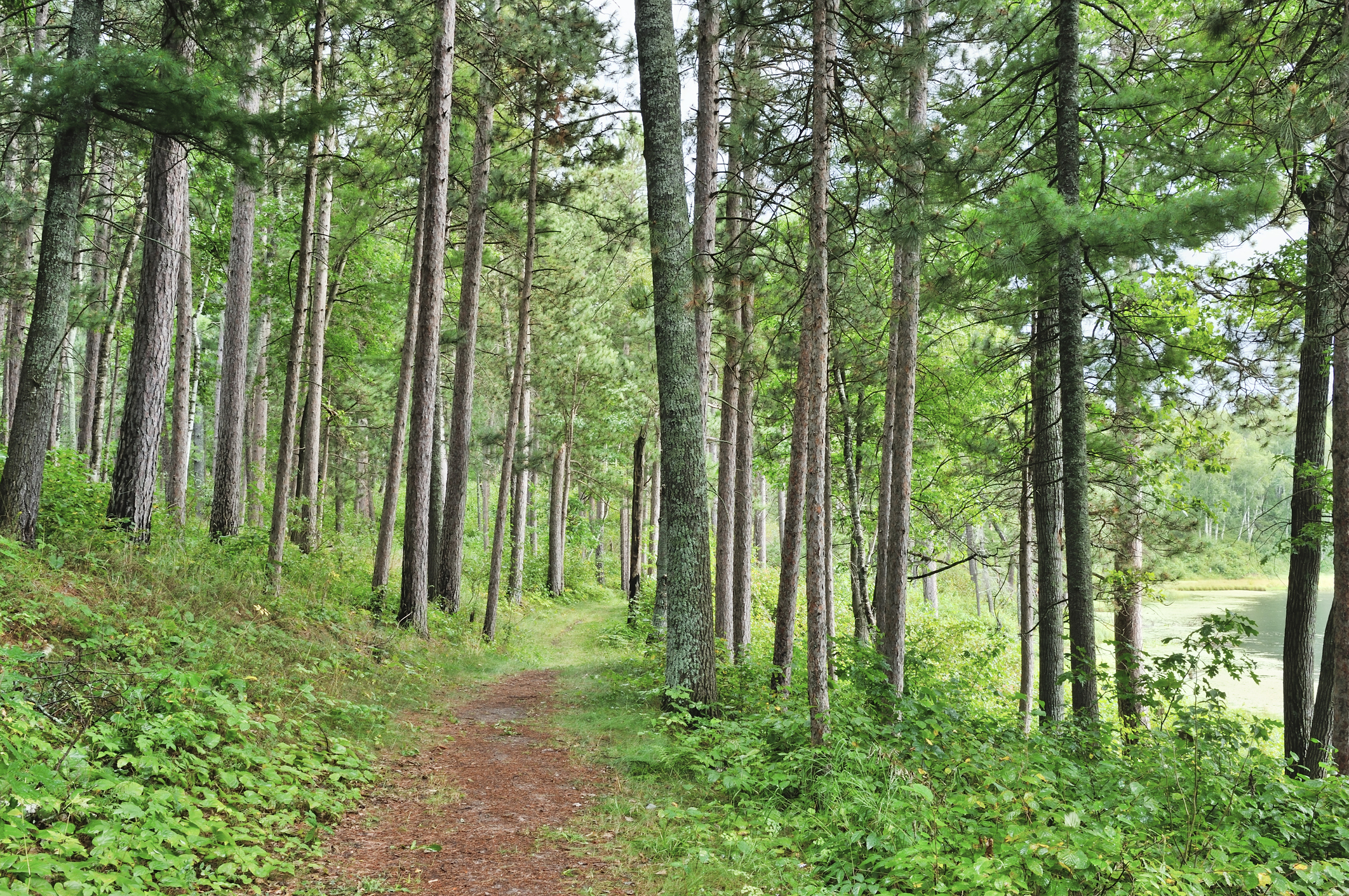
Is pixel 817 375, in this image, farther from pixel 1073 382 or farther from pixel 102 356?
pixel 102 356

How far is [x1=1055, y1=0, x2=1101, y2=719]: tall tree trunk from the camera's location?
787 cm

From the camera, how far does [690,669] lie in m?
7.25

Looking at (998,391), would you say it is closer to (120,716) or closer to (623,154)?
(623,154)

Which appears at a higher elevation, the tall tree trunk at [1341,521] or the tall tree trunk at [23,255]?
the tall tree trunk at [23,255]

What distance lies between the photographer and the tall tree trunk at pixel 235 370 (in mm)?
10586

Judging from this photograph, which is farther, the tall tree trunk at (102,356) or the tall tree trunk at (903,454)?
the tall tree trunk at (102,356)

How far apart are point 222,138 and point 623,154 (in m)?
6.50

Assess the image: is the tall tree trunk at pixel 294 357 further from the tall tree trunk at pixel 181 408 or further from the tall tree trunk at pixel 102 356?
the tall tree trunk at pixel 102 356

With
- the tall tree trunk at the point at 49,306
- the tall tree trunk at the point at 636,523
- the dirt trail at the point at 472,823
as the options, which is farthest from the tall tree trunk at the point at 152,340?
the tall tree trunk at the point at 636,523

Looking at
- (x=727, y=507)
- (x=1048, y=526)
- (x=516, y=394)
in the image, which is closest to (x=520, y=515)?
→ (x=516, y=394)

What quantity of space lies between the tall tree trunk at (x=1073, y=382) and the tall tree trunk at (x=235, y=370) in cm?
1081

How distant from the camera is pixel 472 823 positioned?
4953mm

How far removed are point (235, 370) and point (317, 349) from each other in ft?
6.01

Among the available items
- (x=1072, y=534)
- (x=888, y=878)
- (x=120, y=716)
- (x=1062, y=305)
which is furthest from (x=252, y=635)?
(x=1062, y=305)
